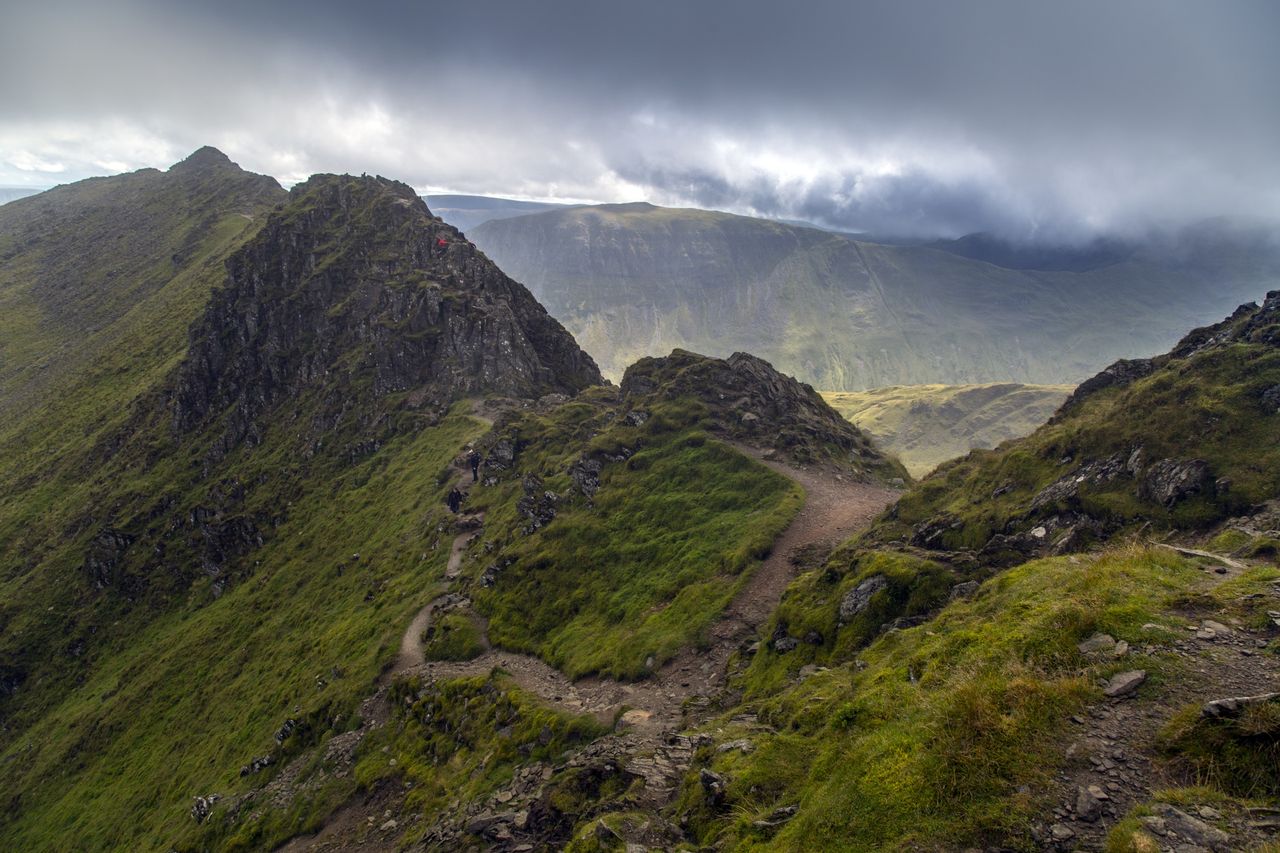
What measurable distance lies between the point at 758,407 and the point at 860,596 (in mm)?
56294

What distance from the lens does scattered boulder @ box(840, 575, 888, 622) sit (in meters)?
41.7

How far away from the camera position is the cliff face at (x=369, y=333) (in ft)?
515

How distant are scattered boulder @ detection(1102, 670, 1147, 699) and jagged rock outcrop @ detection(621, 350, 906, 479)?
219ft

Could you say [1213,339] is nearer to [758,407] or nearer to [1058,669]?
[1058,669]

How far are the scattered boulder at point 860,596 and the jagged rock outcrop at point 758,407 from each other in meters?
42.2

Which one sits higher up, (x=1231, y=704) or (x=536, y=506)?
(x=1231, y=704)

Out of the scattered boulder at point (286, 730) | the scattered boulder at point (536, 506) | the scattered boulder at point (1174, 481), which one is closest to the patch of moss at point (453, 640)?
the scattered boulder at point (536, 506)

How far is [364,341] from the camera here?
558ft

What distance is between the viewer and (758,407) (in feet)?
317

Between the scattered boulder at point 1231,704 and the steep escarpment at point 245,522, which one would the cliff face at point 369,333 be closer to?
A: the steep escarpment at point 245,522

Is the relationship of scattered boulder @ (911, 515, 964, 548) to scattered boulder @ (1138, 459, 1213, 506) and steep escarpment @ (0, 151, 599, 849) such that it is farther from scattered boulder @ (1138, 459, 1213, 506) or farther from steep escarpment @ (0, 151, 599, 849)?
steep escarpment @ (0, 151, 599, 849)

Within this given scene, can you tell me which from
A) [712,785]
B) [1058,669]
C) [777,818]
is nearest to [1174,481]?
[1058,669]

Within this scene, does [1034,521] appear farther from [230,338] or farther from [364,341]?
[230,338]

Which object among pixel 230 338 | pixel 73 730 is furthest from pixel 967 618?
pixel 230 338
